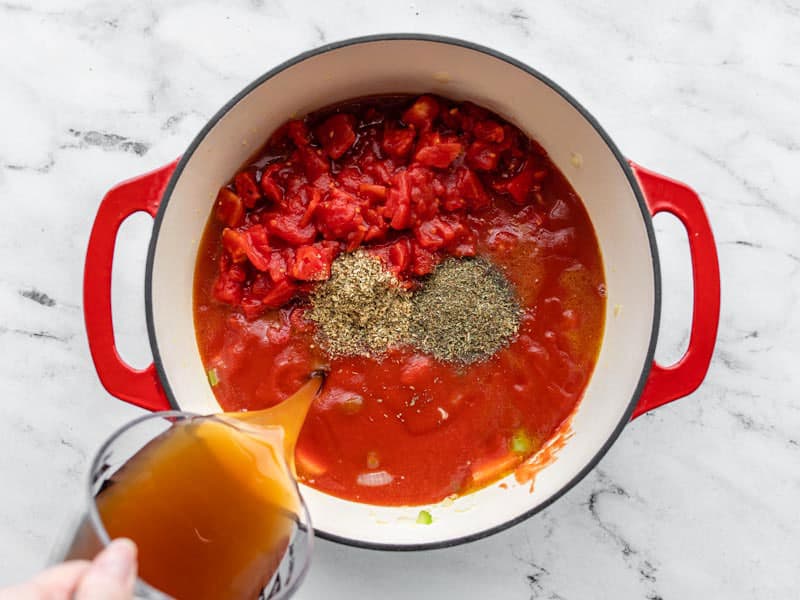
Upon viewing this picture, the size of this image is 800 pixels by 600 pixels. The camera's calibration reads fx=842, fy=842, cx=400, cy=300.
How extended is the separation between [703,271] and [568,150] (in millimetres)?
509

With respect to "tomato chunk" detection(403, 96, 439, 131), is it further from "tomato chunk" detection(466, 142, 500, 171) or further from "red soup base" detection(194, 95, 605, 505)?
"tomato chunk" detection(466, 142, 500, 171)

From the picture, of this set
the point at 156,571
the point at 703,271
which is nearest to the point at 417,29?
the point at 703,271

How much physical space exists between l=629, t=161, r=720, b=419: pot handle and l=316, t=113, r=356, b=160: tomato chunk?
79 cm

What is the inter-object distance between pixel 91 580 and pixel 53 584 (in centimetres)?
13

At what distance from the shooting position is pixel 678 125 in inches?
97.2

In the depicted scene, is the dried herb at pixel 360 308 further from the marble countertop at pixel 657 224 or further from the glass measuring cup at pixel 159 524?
the marble countertop at pixel 657 224

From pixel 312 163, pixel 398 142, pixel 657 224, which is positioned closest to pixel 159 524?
pixel 312 163

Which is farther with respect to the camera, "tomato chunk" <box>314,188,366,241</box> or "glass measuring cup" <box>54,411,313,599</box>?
"tomato chunk" <box>314,188,366,241</box>

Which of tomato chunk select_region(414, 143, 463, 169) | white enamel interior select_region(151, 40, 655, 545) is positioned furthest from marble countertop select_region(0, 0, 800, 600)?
tomato chunk select_region(414, 143, 463, 169)

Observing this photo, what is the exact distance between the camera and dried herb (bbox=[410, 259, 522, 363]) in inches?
94.1

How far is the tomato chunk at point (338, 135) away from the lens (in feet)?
7.88

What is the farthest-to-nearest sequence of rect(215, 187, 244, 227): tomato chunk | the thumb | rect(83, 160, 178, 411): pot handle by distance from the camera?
rect(215, 187, 244, 227): tomato chunk
rect(83, 160, 178, 411): pot handle
the thumb

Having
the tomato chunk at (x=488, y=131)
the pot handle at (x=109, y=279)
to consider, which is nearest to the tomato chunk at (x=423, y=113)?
the tomato chunk at (x=488, y=131)

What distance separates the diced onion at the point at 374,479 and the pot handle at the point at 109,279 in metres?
0.60
